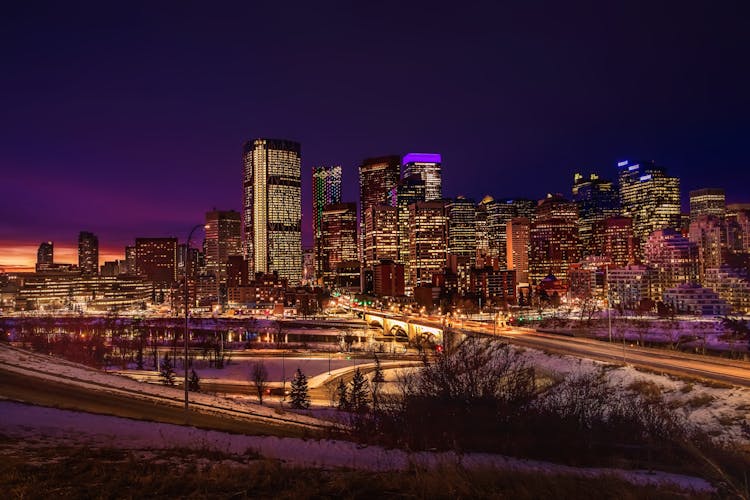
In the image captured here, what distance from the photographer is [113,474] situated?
10.3 meters

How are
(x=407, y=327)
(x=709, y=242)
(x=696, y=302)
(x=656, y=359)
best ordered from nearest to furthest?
1. (x=656, y=359)
2. (x=407, y=327)
3. (x=696, y=302)
4. (x=709, y=242)

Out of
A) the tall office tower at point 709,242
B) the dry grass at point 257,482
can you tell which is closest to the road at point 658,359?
the dry grass at point 257,482

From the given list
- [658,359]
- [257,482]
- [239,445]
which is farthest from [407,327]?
A: [257,482]

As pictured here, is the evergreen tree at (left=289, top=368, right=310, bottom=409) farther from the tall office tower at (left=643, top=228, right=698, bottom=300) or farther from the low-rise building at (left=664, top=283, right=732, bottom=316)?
the tall office tower at (left=643, top=228, right=698, bottom=300)

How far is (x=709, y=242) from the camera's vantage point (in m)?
194

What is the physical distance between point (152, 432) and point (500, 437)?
10032 millimetres

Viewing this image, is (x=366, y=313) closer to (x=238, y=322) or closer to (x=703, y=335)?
(x=238, y=322)

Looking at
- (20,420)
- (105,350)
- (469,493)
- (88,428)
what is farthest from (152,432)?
(105,350)

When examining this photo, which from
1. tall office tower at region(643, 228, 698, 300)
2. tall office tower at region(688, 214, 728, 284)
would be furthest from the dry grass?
tall office tower at region(688, 214, 728, 284)

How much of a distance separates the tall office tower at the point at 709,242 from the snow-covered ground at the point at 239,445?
199038mm

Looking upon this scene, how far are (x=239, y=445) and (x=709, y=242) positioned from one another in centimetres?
21553

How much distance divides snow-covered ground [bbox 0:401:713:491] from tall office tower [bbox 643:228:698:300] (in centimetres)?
16494

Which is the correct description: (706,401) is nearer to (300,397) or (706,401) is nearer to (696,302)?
(300,397)

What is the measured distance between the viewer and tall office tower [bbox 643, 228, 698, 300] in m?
166
